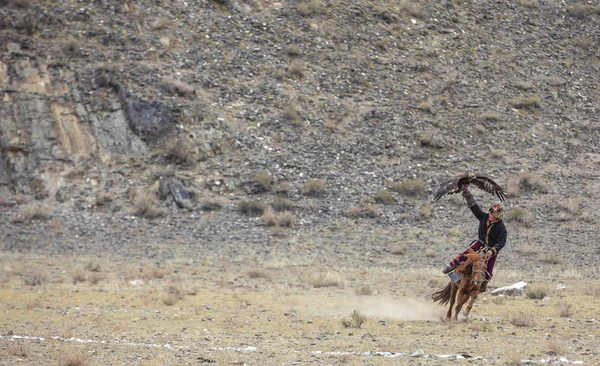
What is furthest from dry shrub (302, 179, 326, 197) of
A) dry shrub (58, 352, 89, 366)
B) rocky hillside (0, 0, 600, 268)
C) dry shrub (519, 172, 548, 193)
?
dry shrub (58, 352, 89, 366)

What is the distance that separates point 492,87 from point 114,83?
1467cm

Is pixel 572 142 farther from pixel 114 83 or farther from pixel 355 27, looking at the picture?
pixel 114 83

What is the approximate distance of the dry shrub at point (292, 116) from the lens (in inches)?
1136

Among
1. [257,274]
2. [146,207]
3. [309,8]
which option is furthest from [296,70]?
[257,274]

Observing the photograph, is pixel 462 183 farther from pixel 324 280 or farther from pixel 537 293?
pixel 324 280

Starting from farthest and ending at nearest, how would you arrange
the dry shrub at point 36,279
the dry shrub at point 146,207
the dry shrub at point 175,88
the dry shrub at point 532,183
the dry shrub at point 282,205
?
the dry shrub at point 175,88 → the dry shrub at point 532,183 → the dry shrub at point 282,205 → the dry shrub at point 146,207 → the dry shrub at point 36,279

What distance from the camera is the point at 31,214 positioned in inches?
987

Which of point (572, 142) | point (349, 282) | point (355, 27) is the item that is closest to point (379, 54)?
point (355, 27)

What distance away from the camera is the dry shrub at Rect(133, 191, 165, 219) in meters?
25.2

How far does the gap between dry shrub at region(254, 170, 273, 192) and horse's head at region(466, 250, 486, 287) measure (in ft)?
46.4

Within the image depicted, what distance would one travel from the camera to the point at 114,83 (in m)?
28.7

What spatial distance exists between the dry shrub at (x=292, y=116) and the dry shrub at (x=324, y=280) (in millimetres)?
10096

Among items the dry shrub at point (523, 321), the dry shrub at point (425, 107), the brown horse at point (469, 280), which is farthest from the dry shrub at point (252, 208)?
the dry shrub at point (523, 321)

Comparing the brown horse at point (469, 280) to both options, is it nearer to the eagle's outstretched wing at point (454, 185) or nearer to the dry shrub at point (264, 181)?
the eagle's outstretched wing at point (454, 185)
